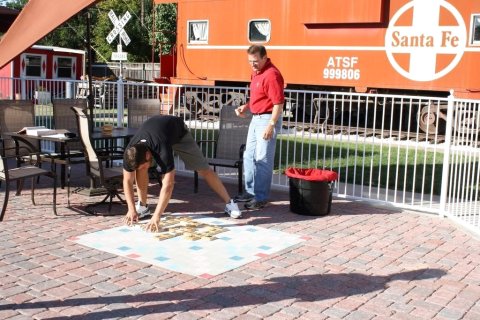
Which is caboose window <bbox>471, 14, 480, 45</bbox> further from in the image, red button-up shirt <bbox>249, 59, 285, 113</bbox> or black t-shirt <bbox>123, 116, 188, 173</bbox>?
black t-shirt <bbox>123, 116, 188, 173</bbox>

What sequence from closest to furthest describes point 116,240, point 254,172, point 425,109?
point 116,240
point 254,172
point 425,109

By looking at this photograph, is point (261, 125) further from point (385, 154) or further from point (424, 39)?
point (424, 39)

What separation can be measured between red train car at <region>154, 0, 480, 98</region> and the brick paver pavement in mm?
7356

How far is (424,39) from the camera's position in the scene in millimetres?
13359

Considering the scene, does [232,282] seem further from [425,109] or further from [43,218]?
[425,109]

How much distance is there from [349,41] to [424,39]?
187 centimetres

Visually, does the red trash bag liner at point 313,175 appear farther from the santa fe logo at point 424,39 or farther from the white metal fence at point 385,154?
the santa fe logo at point 424,39

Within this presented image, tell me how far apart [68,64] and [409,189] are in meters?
24.0

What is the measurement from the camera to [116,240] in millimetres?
5793

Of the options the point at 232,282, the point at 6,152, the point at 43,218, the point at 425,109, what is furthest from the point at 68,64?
the point at 232,282

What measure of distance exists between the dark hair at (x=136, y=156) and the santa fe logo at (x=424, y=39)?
374 inches

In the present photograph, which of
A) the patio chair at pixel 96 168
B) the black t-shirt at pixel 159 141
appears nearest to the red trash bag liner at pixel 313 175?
the black t-shirt at pixel 159 141

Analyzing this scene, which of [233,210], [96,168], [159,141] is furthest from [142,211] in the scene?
[159,141]

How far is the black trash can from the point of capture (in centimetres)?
693
